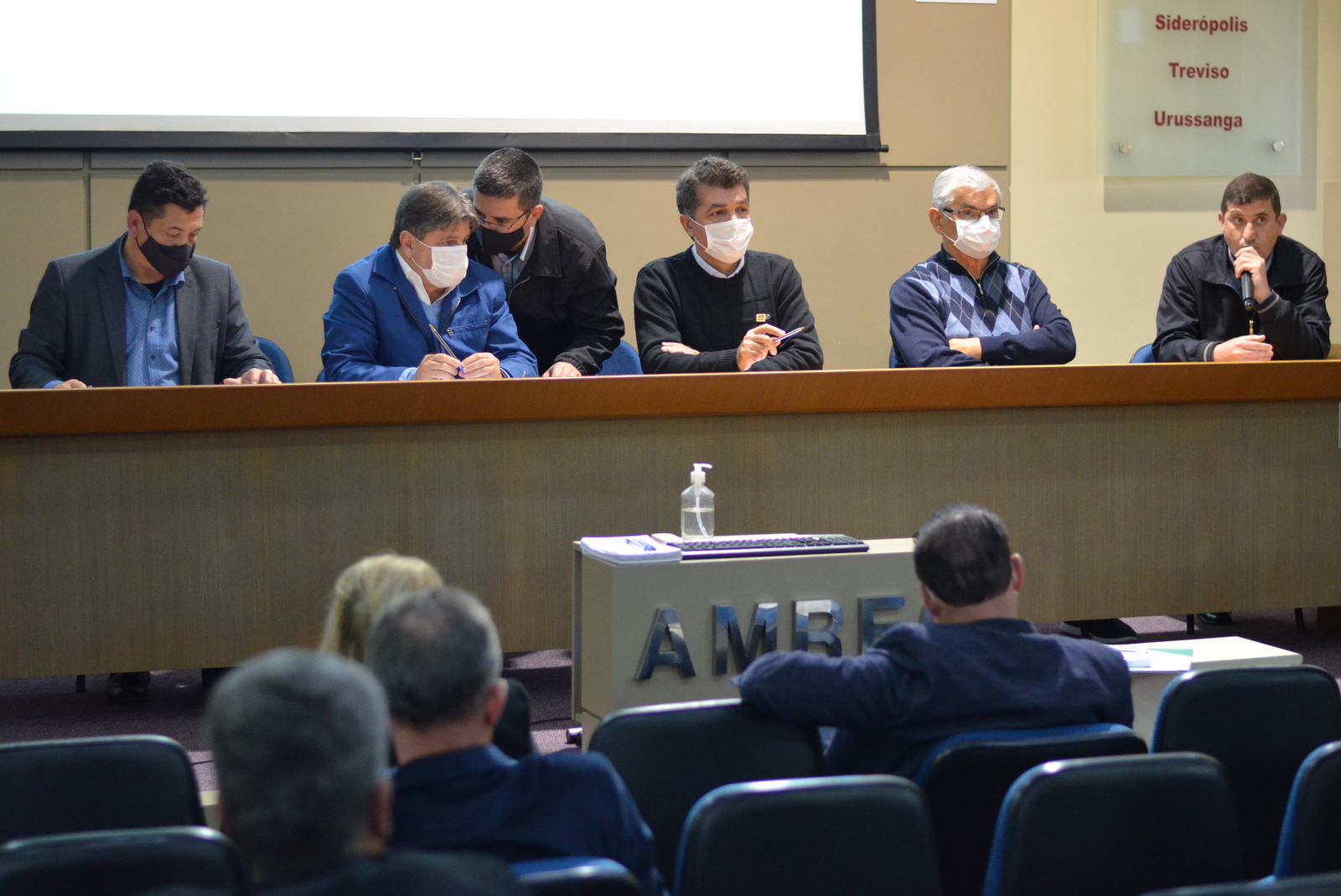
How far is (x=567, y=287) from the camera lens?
4.04m

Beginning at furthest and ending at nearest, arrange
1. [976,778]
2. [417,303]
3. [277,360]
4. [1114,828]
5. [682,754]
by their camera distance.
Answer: [277,360], [417,303], [682,754], [976,778], [1114,828]

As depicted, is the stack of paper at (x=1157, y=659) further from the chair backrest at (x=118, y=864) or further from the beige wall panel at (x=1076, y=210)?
the beige wall panel at (x=1076, y=210)

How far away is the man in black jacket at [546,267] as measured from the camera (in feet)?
12.7

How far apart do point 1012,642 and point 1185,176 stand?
4.73 meters

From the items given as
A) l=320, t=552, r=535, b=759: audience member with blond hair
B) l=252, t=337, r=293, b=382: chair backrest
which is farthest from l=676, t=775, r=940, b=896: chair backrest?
l=252, t=337, r=293, b=382: chair backrest

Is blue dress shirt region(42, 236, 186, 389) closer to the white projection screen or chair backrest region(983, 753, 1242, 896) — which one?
the white projection screen

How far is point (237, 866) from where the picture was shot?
1162 millimetres

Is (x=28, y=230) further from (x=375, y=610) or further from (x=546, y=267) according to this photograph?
(x=375, y=610)

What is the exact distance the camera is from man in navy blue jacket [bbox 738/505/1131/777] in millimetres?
1674

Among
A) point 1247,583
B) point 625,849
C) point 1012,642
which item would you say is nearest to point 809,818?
point 625,849

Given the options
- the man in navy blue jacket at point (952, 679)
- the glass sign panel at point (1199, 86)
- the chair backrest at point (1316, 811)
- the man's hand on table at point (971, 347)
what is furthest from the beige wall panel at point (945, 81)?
the chair backrest at point (1316, 811)

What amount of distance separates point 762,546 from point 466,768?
1.46 meters

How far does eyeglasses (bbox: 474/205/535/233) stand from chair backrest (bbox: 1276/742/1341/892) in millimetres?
2924

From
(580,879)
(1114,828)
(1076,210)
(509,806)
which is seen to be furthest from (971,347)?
(580,879)
